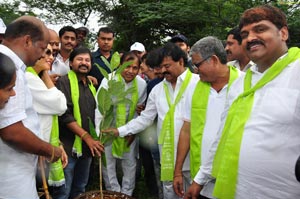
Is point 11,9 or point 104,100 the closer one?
point 104,100

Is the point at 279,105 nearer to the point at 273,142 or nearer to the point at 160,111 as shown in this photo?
the point at 273,142

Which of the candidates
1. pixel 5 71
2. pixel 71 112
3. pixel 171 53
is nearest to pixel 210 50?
pixel 171 53

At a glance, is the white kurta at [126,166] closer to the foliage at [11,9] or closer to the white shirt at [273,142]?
the white shirt at [273,142]

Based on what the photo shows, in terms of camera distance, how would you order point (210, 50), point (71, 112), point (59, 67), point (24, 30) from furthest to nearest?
point (59, 67)
point (71, 112)
point (210, 50)
point (24, 30)

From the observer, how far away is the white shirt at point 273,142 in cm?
172

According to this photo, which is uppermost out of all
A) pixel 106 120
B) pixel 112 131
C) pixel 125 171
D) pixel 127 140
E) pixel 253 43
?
pixel 253 43

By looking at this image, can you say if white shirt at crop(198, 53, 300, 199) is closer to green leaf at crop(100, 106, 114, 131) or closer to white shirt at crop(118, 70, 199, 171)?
white shirt at crop(118, 70, 199, 171)

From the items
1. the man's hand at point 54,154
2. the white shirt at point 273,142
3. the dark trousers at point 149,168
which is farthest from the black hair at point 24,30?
the dark trousers at point 149,168

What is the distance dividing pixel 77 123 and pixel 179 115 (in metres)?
1.02

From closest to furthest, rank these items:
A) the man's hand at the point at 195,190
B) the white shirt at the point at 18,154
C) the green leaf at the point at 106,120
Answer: the white shirt at the point at 18,154 → the man's hand at the point at 195,190 → the green leaf at the point at 106,120

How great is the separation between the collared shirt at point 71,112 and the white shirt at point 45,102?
433 mm

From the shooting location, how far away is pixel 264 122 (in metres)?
1.79

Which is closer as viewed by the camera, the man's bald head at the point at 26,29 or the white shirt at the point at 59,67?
the man's bald head at the point at 26,29

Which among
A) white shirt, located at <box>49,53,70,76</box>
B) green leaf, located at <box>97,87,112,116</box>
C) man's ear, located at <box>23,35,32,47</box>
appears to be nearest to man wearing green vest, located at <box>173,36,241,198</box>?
green leaf, located at <box>97,87,112,116</box>
